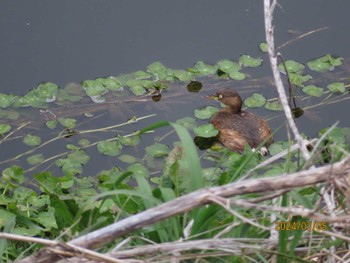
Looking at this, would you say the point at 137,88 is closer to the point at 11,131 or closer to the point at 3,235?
the point at 11,131

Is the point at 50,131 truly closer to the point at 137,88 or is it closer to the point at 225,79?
the point at 137,88

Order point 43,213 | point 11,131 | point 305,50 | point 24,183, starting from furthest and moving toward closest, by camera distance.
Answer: point 305,50, point 11,131, point 24,183, point 43,213

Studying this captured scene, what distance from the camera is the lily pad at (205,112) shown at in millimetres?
6102

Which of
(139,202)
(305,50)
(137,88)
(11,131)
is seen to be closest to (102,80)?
(137,88)

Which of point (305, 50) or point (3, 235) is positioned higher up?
point (3, 235)

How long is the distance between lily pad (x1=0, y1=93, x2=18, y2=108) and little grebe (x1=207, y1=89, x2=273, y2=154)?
5.25 ft

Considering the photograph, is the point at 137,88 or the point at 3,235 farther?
the point at 137,88

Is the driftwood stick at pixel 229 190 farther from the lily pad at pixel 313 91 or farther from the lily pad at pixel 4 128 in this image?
the lily pad at pixel 313 91

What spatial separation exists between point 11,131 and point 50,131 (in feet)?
0.98

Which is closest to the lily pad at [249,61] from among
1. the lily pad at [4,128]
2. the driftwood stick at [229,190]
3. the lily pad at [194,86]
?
the lily pad at [194,86]

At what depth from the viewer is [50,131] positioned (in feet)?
19.3

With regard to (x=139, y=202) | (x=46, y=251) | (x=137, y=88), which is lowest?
(x=137, y=88)

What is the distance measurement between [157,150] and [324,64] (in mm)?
1852

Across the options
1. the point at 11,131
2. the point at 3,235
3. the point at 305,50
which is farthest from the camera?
the point at 305,50
